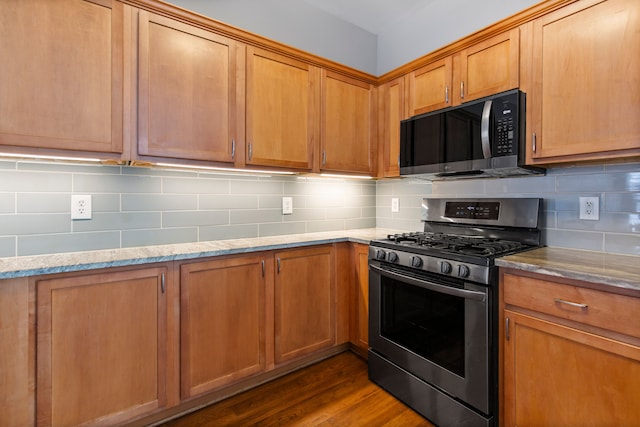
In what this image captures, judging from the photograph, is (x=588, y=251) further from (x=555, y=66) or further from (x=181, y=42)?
(x=181, y=42)

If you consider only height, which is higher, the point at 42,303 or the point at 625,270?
the point at 625,270

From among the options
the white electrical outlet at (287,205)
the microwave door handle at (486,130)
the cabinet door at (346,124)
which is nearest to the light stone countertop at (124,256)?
the white electrical outlet at (287,205)

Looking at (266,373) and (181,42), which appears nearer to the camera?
(181,42)

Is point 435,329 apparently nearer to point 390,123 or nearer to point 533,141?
point 533,141

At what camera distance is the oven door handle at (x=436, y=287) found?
4.80 feet

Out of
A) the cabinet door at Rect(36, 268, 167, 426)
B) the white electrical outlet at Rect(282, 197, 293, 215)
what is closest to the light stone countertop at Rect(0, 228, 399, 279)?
the cabinet door at Rect(36, 268, 167, 426)

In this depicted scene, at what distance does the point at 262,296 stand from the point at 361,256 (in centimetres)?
73

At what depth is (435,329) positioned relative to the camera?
1.67 meters

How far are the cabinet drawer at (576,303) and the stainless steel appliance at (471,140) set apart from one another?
66cm

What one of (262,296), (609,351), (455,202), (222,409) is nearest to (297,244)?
(262,296)

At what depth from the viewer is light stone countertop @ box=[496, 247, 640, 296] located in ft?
3.69

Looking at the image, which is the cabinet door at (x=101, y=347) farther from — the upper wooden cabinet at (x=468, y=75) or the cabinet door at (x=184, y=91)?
the upper wooden cabinet at (x=468, y=75)

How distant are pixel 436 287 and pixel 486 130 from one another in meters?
0.90

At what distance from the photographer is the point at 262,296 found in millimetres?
1896
